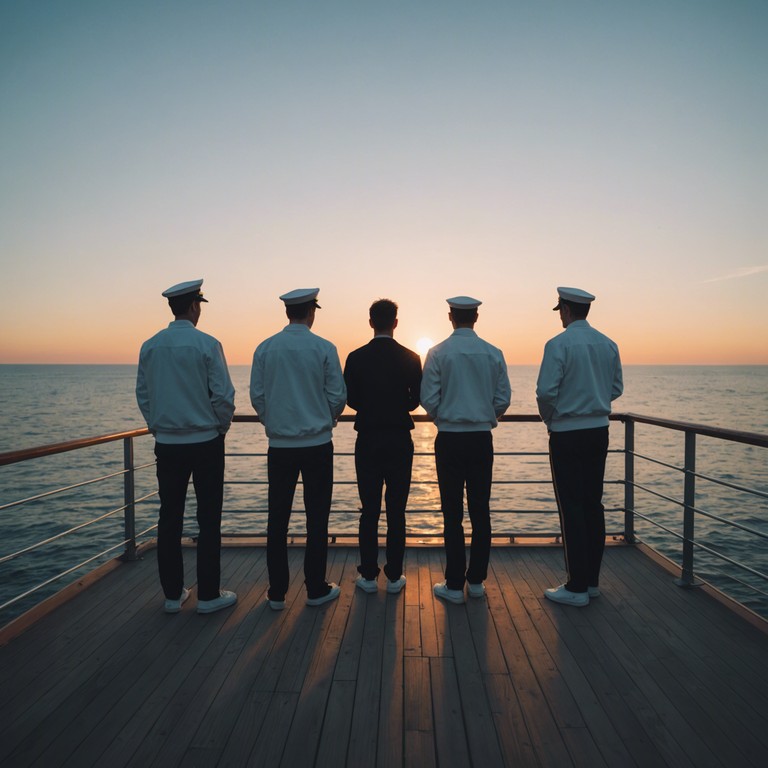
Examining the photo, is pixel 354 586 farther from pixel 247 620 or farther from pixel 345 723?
pixel 345 723

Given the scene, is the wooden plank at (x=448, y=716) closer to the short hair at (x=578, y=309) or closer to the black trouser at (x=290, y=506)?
the black trouser at (x=290, y=506)

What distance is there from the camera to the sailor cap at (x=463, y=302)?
3.21 meters

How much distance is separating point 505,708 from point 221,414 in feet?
6.57

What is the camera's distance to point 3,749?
74.9 inches

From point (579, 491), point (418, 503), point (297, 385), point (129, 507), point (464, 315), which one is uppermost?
point (464, 315)

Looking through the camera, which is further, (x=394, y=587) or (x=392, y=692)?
(x=394, y=587)

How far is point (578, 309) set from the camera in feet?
10.4

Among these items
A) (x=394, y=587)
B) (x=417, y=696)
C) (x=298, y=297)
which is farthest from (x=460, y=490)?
(x=298, y=297)

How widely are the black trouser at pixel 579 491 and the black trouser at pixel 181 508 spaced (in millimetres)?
1969

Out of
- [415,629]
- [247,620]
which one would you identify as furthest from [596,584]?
[247,620]

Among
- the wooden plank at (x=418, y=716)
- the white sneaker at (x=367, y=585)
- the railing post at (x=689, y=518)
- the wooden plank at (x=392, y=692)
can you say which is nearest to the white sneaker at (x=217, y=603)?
the white sneaker at (x=367, y=585)

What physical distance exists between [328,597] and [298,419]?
3.62 ft

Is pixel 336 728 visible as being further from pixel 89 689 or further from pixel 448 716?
pixel 89 689

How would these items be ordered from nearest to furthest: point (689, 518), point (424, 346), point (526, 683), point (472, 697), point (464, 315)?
point (472, 697), point (526, 683), point (464, 315), point (689, 518), point (424, 346)
